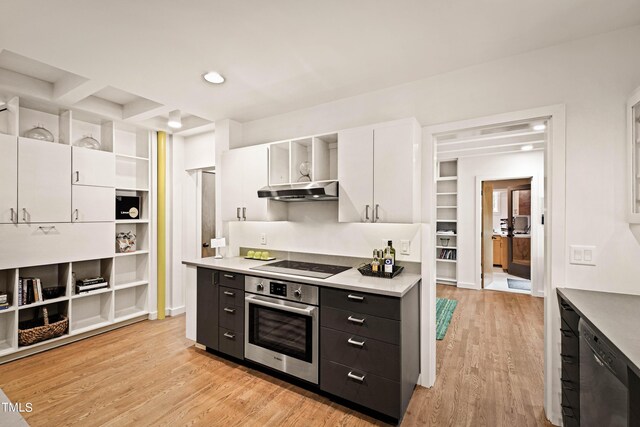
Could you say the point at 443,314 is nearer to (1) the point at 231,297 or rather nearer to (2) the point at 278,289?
(2) the point at 278,289

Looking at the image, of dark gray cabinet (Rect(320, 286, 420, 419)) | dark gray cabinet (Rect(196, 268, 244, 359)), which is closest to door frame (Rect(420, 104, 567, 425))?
dark gray cabinet (Rect(320, 286, 420, 419))

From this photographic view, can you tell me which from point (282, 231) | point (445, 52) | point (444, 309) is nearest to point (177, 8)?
point (445, 52)

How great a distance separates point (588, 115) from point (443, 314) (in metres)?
3.03

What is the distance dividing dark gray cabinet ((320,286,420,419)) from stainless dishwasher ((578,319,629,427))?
941 mm

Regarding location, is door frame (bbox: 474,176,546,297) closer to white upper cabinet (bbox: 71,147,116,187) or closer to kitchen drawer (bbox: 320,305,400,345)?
kitchen drawer (bbox: 320,305,400,345)

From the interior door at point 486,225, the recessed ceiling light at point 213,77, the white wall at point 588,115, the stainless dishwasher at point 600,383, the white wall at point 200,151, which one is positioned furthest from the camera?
the interior door at point 486,225

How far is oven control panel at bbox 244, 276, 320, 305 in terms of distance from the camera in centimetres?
236

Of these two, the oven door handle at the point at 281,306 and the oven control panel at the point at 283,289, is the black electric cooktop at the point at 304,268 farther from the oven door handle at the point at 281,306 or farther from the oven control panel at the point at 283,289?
the oven door handle at the point at 281,306

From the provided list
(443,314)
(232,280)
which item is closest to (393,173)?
(232,280)

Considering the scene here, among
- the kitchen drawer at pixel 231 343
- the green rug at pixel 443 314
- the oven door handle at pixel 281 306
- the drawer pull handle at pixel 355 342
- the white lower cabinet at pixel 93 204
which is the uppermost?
the white lower cabinet at pixel 93 204

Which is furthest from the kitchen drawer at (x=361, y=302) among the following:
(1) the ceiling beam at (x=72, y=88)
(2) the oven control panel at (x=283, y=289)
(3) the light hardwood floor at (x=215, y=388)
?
(1) the ceiling beam at (x=72, y=88)

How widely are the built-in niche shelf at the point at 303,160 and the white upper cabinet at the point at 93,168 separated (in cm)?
211

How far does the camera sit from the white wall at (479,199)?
5.27 meters

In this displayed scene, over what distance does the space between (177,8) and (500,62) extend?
88.2 inches
